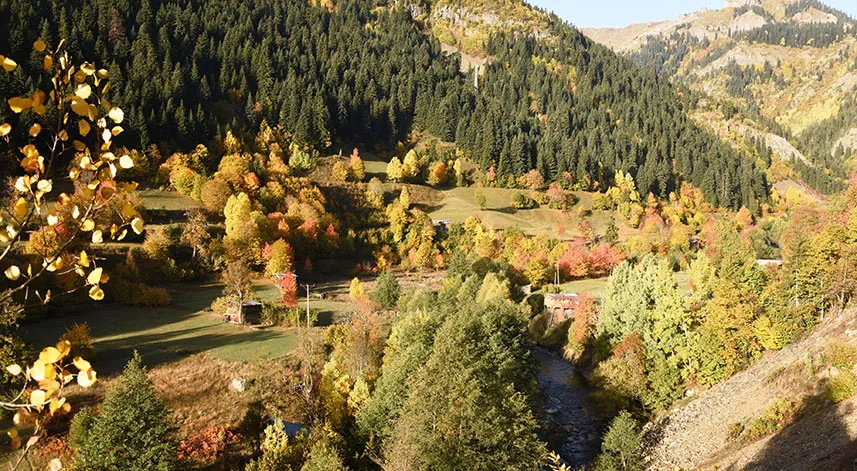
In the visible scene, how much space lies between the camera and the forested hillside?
352ft

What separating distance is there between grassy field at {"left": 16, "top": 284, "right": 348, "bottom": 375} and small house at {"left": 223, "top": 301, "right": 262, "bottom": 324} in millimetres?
1208

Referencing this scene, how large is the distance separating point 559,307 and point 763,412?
Answer: 33648mm

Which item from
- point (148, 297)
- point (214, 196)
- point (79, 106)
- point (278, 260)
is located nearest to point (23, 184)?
point (79, 106)

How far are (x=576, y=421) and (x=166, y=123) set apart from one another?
314ft

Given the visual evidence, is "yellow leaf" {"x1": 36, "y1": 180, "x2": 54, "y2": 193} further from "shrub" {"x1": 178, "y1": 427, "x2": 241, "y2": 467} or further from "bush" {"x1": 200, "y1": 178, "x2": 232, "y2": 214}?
"bush" {"x1": 200, "y1": 178, "x2": 232, "y2": 214}

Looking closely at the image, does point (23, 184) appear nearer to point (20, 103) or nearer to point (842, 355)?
point (20, 103)

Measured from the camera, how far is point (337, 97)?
149000 mm

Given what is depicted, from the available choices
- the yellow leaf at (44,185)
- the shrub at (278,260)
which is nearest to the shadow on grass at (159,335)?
the shrub at (278,260)

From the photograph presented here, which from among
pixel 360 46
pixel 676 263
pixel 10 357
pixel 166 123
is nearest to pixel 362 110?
pixel 360 46

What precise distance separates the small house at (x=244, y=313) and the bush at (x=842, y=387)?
5172 cm

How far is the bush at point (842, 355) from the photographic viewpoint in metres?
29.6

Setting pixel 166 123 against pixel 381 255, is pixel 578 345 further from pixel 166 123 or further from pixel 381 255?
pixel 166 123

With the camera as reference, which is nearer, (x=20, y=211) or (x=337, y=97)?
(x=20, y=211)

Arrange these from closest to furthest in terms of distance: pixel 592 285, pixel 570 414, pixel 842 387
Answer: pixel 842 387 < pixel 570 414 < pixel 592 285
